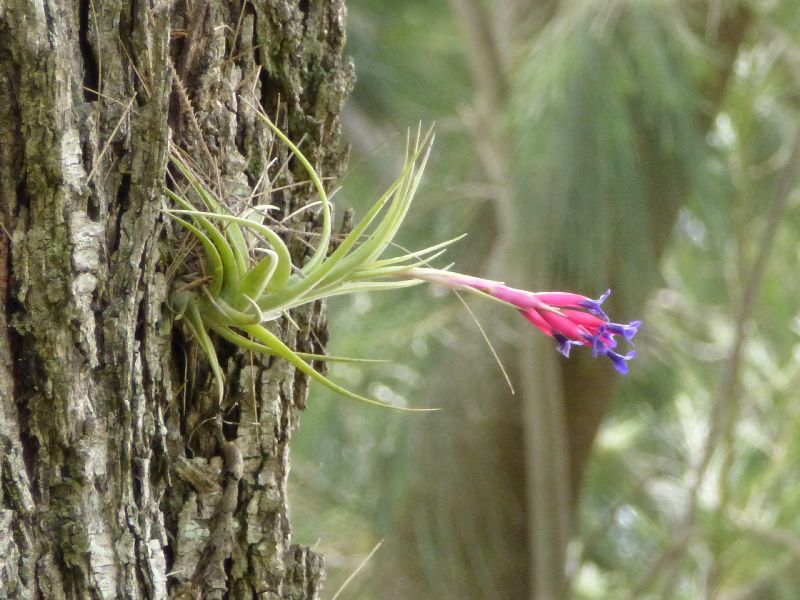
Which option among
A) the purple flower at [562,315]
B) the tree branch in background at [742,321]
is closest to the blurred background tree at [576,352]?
the tree branch in background at [742,321]

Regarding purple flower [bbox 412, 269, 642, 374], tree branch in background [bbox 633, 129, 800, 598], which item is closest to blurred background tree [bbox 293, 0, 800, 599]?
tree branch in background [bbox 633, 129, 800, 598]

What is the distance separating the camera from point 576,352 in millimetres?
2119

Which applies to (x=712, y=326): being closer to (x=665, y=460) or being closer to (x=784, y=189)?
(x=665, y=460)

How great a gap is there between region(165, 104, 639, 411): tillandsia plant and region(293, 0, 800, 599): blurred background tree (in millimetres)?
656

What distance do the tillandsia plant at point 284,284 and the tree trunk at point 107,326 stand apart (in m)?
0.02

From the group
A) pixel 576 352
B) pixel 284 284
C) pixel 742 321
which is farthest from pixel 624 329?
pixel 576 352

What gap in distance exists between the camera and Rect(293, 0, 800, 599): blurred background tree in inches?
66.9

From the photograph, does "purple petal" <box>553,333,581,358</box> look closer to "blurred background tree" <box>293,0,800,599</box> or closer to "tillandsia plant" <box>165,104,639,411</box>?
"tillandsia plant" <box>165,104,639,411</box>

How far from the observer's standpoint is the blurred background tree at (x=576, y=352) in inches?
66.9

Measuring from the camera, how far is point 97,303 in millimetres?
542

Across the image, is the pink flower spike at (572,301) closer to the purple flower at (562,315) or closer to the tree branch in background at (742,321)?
the purple flower at (562,315)

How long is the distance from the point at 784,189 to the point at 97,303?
4.63 ft

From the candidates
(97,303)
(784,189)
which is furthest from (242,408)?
(784,189)

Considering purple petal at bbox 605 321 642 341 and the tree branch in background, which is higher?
purple petal at bbox 605 321 642 341
